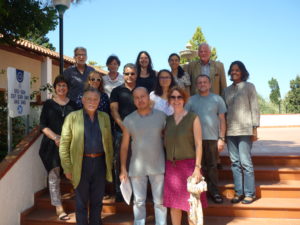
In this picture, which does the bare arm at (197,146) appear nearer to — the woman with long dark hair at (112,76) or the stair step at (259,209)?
the stair step at (259,209)

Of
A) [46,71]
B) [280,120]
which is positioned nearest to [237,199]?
[46,71]

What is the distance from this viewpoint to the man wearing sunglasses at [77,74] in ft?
15.4

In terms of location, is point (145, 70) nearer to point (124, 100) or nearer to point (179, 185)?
point (124, 100)

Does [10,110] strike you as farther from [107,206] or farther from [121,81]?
[107,206]

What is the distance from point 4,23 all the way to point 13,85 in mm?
920

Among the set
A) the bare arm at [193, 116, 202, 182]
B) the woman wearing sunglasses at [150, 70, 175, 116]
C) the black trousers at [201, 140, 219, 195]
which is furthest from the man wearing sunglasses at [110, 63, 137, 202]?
the black trousers at [201, 140, 219, 195]

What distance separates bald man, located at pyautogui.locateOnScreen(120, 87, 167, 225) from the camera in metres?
3.34

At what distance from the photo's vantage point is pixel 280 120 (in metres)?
21.0

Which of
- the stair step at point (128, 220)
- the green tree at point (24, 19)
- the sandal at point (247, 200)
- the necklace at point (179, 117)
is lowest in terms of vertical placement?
the stair step at point (128, 220)

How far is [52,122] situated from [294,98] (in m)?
45.3

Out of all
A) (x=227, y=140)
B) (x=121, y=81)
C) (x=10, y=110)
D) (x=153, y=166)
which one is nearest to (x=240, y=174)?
(x=227, y=140)

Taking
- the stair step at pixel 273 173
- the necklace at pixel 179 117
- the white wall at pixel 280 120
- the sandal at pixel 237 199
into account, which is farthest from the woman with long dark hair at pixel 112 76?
the white wall at pixel 280 120

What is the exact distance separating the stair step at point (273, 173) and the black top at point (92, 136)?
7.99 feet

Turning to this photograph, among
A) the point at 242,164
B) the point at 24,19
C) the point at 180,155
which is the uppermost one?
the point at 24,19
